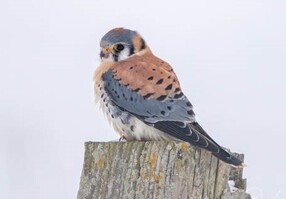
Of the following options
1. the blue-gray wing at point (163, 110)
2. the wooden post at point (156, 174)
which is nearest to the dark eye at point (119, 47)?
the blue-gray wing at point (163, 110)

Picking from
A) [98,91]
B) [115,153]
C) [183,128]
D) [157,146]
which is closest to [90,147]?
[115,153]

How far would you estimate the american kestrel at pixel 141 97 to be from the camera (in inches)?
199

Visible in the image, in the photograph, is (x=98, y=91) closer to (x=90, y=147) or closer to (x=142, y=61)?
(x=142, y=61)

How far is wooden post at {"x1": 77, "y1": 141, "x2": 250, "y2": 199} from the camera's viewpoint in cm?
332

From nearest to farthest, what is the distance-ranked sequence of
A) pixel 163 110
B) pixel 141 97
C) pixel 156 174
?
1. pixel 156 174
2. pixel 163 110
3. pixel 141 97

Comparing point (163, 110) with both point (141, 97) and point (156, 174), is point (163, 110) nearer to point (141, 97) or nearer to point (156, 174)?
point (141, 97)

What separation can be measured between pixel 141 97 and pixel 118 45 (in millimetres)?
1027

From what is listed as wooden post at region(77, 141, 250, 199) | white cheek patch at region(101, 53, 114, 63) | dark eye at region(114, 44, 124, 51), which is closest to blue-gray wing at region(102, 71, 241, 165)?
white cheek patch at region(101, 53, 114, 63)

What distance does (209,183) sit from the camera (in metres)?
3.34

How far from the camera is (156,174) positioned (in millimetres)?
3379

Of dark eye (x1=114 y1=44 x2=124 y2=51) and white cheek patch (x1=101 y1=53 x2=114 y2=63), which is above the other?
dark eye (x1=114 y1=44 x2=124 y2=51)

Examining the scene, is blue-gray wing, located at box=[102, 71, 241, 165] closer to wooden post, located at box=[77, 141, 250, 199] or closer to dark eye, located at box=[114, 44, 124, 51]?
dark eye, located at box=[114, 44, 124, 51]

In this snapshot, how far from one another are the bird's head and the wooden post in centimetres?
264

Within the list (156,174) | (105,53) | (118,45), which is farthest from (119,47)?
(156,174)
